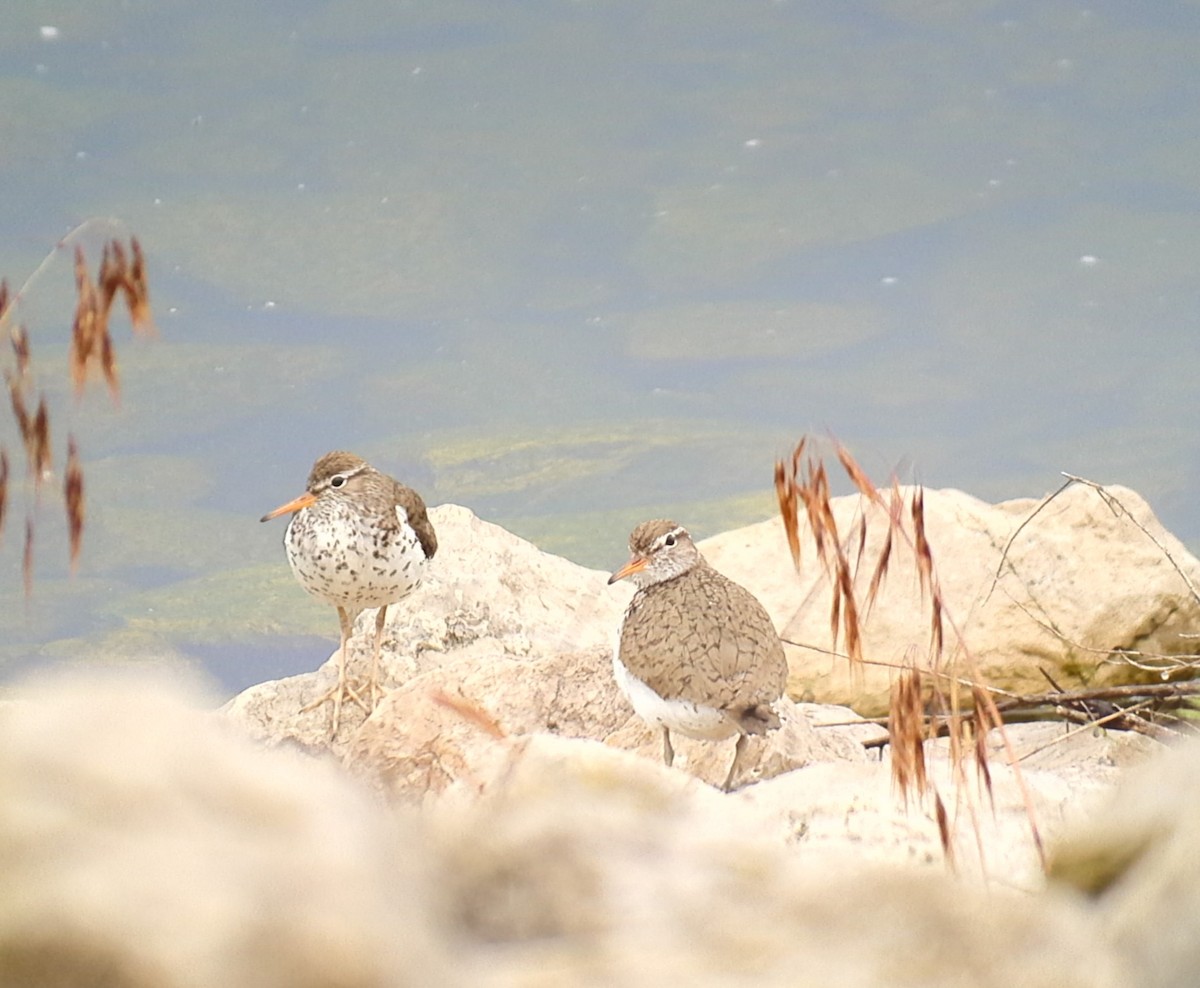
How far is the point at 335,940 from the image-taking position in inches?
47.3

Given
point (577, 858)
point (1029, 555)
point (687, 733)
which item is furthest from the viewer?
point (1029, 555)

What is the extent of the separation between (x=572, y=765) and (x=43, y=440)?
1.06 meters

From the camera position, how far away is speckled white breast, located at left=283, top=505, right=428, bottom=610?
5.28 m

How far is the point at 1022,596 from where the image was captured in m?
7.21

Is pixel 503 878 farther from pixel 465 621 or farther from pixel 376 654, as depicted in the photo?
pixel 465 621

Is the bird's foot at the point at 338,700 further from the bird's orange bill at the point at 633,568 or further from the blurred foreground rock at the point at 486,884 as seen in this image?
the blurred foreground rock at the point at 486,884

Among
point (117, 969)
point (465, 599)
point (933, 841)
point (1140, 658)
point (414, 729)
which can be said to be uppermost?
point (117, 969)

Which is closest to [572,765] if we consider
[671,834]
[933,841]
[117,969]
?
[671,834]

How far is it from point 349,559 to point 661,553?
134 centimetres

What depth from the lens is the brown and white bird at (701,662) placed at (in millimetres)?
3965

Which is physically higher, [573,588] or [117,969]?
[117,969]

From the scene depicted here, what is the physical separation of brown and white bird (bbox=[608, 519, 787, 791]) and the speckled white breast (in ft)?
4.03

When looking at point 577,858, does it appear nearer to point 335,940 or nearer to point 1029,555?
point 335,940

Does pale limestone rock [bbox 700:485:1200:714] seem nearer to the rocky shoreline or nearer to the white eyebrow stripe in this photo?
the white eyebrow stripe
